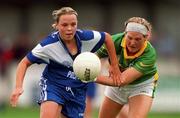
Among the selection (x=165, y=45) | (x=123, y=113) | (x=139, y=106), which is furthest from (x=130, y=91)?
(x=165, y=45)

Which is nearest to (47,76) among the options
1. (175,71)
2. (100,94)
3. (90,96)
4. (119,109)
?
(119,109)

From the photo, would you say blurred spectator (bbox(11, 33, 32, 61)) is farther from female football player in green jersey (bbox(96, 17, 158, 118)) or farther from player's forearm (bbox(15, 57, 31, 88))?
player's forearm (bbox(15, 57, 31, 88))

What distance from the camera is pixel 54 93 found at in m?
12.0

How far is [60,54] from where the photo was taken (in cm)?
1188

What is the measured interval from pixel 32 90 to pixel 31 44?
504 centimetres

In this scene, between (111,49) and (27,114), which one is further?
(27,114)

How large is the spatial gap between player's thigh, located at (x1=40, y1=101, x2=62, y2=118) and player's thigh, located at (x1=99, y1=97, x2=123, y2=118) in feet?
3.63

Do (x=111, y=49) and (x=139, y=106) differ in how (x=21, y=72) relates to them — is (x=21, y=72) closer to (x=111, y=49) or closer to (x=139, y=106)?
(x=111, y=49)

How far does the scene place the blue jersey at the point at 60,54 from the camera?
11852mm

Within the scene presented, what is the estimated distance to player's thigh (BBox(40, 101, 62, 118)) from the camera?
463 inches

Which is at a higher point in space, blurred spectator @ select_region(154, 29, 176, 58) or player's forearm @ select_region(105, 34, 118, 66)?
player's forearm @ select_region(105, 34, 118, 66)

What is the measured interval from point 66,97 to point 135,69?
3.66 feet

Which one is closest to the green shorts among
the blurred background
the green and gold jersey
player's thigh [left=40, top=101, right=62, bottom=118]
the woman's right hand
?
the green and gold jersey

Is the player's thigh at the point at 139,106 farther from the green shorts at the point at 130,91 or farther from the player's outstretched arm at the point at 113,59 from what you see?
the player's outstretched arm at the point at 113,59
